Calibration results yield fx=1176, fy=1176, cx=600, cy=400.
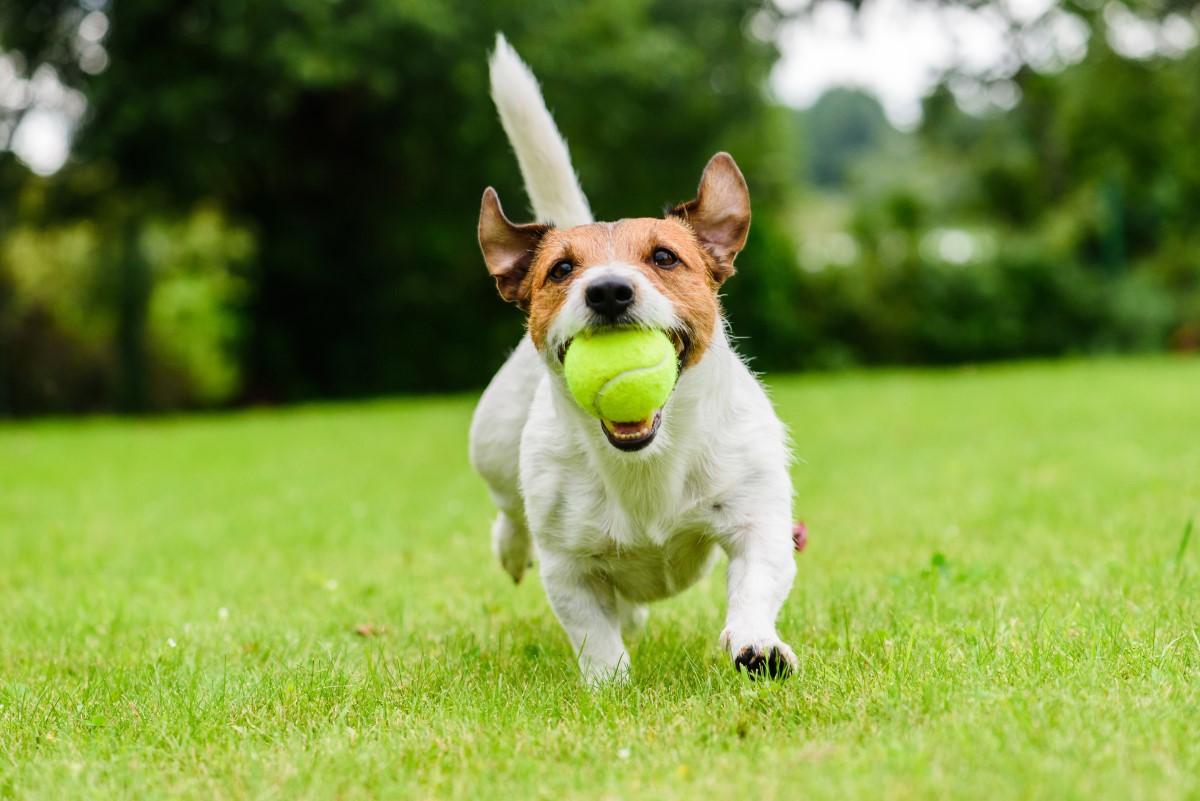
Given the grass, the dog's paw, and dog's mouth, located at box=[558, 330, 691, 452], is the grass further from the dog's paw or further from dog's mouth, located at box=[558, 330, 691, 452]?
dog's mouth, located at box=[558, 330, 691, 452]

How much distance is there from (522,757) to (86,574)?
4.31 meters

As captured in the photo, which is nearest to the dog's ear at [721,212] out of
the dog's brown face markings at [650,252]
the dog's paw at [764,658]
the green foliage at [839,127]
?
the dog's brown face markings at [650,252]

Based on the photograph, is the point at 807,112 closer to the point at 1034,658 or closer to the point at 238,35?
the point at 238,35

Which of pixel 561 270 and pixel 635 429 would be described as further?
pixel 561 270

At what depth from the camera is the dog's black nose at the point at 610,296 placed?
330 centimetres

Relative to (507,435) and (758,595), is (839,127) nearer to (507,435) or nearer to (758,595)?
(507,435)

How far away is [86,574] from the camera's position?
629 cm

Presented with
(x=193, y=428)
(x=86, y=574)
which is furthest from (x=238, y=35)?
(x=86, y=574)

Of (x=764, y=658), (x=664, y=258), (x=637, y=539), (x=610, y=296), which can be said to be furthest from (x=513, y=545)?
(x=764, y=658)

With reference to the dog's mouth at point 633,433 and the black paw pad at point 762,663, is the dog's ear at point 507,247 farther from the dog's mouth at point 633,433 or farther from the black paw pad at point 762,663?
the black paw pad at point 762,663

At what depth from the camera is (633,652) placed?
4.17 meters

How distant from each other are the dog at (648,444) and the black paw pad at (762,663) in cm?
13

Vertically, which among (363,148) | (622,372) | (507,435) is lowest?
(507,435)

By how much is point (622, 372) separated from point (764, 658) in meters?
0.86
